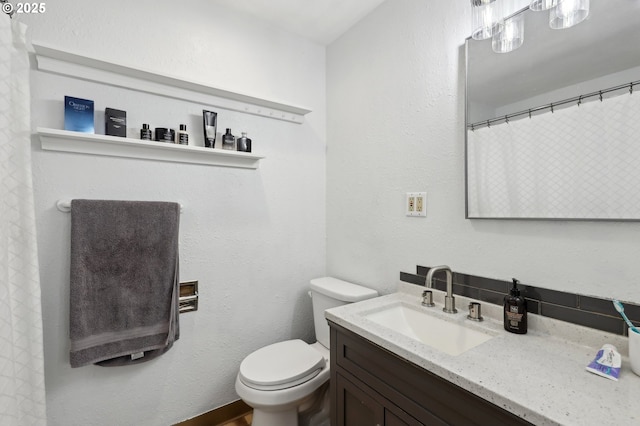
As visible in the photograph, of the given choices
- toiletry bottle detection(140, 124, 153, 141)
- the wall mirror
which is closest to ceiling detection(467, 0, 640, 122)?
the wall mirror

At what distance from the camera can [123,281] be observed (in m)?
1.39

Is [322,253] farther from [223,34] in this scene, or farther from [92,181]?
[223,34]

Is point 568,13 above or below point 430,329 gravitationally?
above

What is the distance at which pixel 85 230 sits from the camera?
131 cm

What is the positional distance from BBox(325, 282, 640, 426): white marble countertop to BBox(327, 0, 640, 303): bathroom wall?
0.54ft

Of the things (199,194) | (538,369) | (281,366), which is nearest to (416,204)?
(538,369)

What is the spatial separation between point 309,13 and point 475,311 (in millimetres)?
1865

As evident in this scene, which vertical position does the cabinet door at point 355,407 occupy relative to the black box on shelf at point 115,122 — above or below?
below

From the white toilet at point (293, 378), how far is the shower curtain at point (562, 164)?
84cm

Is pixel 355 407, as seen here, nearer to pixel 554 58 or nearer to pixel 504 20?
pixel 554 58

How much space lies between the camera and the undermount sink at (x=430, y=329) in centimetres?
111

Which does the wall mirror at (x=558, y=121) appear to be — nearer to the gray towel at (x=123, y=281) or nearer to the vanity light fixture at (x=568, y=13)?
the vanity light fixture at (x=568, y=13)

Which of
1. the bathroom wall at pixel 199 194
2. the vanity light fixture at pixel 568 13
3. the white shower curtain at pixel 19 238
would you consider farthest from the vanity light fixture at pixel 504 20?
the white shower curtain at pixel 19 238

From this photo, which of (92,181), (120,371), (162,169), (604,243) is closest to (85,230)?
(92,181)
